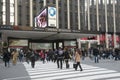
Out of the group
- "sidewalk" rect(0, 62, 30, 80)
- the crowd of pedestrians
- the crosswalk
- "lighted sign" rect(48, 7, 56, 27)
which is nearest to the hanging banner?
"lighted sign" rect(48, 7, 56, 27)

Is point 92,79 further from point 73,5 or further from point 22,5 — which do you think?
point 73,5

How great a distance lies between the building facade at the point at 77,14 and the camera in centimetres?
5156

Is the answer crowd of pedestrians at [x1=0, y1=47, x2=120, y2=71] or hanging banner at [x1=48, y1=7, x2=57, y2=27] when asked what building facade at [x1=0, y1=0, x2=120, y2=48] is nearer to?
hanging banner at [x1=48, y1=7, x2=57, y2=27]

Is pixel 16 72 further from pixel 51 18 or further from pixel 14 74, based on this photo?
pixel 51 18

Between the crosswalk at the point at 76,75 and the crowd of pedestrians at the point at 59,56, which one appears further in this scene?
the crowd of pedestrians at the point at 59,56

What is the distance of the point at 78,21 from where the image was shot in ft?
192

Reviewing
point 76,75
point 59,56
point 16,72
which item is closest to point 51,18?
point 59,56

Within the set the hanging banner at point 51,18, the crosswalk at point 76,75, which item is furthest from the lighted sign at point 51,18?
the crosswalk at point 76,75

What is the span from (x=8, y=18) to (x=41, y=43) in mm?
8647

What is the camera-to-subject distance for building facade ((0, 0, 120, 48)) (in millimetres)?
51562

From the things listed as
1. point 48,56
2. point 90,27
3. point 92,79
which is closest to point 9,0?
point 90,27

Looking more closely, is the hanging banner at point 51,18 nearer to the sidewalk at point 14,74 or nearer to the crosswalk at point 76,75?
the sidewalk at point 14,74

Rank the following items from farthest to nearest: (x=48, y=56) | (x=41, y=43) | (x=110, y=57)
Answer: (x=41, y=43) → (x=110, y=57) → (x=48, y=56)

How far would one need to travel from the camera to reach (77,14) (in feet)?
193
